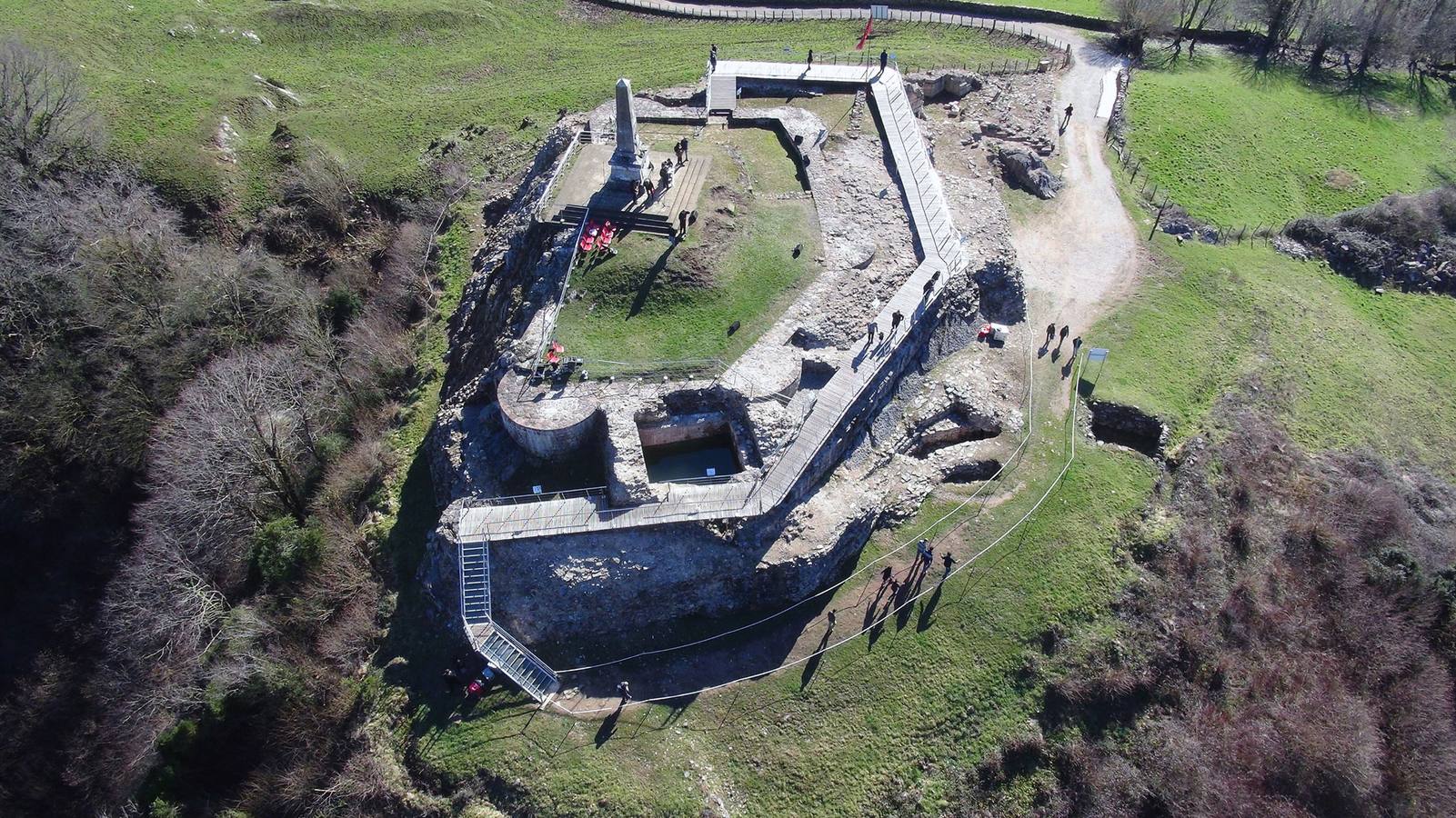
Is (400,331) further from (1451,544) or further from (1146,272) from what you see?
(1451,544)

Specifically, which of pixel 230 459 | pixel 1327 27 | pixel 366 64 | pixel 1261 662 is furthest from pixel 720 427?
pixel 1327 27

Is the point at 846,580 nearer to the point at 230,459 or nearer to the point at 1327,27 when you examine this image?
the point at 230,459

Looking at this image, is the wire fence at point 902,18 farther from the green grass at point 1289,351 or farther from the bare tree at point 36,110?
the bare tree at point 36,110

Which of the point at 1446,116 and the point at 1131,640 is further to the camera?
the point at 1446,116

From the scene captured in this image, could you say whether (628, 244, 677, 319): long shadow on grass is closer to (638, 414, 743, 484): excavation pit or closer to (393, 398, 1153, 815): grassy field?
(638, 414, 743, 484): excavation pit

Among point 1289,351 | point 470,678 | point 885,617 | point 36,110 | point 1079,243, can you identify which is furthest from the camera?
point 36,110

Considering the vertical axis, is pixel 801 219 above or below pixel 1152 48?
below

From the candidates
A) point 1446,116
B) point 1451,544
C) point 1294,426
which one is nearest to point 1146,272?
point 1294,426

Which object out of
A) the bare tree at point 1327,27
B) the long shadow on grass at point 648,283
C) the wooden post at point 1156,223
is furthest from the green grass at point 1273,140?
the long shadow on grass at point 648,283
